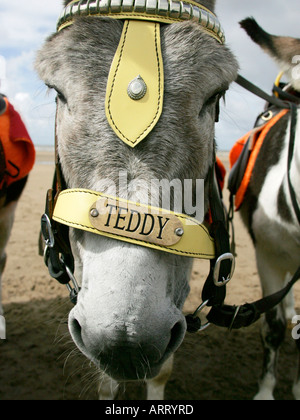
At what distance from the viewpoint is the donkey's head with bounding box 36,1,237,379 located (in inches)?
51.8

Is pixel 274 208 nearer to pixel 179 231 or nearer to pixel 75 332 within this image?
pixel 179 231

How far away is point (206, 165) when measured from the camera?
1811 millimetres

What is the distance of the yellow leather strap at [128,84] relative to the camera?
1487mm

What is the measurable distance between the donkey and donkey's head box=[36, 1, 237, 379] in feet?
3.56

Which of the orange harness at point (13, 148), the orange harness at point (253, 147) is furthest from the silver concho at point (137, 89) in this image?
the orange harness at point (13, 148)

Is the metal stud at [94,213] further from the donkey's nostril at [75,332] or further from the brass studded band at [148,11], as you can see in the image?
the brass studded band at [148,11]

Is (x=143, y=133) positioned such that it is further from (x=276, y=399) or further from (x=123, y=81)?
(x=276, y=399)

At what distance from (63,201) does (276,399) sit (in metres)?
2.84

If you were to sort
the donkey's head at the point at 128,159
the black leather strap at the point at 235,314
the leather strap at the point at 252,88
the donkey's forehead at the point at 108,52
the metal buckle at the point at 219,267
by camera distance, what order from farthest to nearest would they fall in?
the leather strap at the point at 252,88 → the black leather strap at the point at 235,314 → the metal buckle at the point at 219,267 → the donkey's forehead at the point at 108,52 → the donkey's head at the point at 128,159

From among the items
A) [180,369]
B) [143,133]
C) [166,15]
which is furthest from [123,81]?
[180,369]

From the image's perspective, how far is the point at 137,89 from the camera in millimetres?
1508

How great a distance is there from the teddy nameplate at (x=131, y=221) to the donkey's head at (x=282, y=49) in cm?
183

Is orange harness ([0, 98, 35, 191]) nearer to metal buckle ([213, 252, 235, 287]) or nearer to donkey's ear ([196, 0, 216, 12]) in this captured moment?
donkey's ear ([196, 0, 216, 12])

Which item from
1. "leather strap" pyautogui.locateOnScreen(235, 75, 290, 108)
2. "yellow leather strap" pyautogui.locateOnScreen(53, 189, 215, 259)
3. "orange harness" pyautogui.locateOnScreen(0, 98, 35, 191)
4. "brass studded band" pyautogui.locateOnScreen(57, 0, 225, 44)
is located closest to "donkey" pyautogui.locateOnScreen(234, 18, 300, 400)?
"leather strap" pyautogui.locateOnScreen(235, 75, 290, 108)
